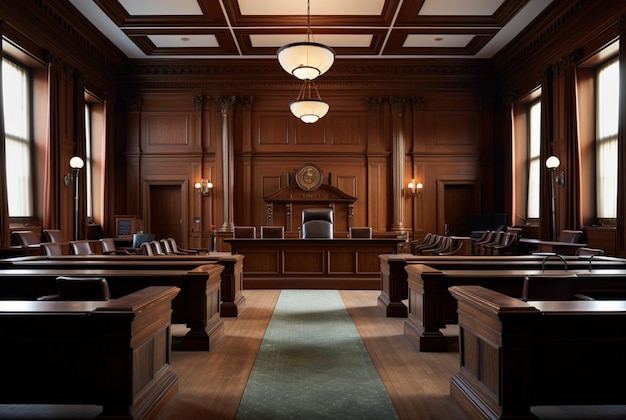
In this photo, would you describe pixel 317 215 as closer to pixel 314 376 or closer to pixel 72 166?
pixel 72 166

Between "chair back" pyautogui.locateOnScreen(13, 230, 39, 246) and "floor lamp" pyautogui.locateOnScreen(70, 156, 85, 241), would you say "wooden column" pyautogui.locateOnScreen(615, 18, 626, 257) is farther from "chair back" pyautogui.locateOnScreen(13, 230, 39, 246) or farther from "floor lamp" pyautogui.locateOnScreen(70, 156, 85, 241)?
"floor lamp" pyautogui.locateOnScreen(70, 156, 85, 241)

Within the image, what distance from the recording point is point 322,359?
4.20 metres

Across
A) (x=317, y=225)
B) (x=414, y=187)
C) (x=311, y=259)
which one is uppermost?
(x=414, y=187)

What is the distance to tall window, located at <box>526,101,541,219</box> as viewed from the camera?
1186cm

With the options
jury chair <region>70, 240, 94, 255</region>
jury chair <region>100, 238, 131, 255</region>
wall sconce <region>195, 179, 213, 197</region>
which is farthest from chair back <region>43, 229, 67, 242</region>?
wall sconce <region>195, 179, 213, 197</region>

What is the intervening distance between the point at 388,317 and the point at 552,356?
3.55 m

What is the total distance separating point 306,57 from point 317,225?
→ 3.79 meters

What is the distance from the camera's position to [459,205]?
1337 cm

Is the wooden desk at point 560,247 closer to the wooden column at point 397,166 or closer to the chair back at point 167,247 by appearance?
the wooden column at point 397,166

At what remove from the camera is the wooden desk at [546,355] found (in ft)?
7.98

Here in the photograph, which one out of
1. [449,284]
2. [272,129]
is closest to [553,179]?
[449,284]

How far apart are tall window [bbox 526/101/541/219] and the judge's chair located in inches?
215

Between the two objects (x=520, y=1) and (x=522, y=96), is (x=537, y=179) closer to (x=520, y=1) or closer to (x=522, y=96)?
(x=522, y=96)

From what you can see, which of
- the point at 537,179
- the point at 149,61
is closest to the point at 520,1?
the point at 537,179
